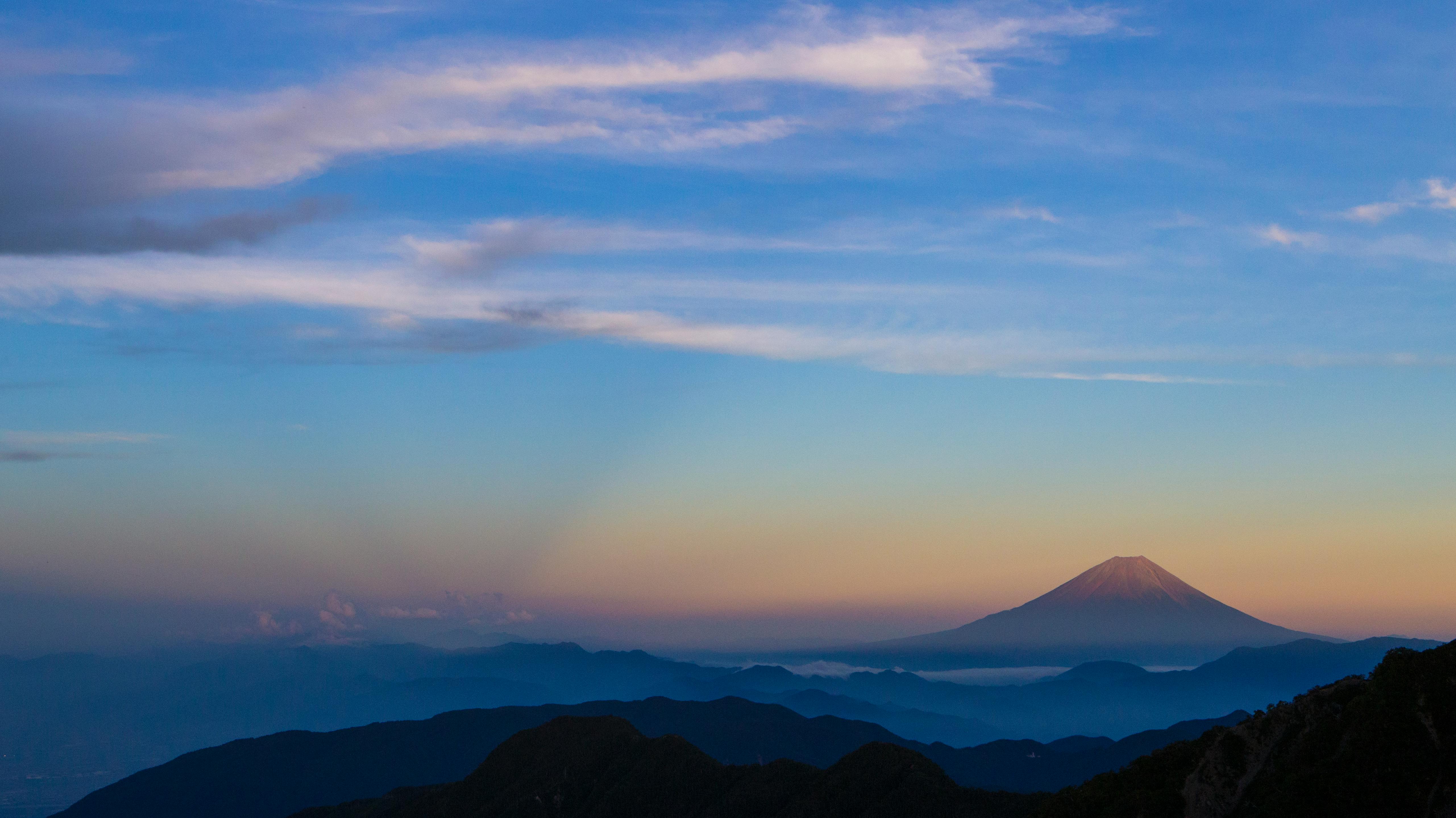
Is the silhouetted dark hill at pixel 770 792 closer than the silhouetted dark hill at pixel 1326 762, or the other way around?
the silhouetted dark hill at pixel 1326 762

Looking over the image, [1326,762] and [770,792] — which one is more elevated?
[1326,762]

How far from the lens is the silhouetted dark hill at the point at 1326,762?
219 ft

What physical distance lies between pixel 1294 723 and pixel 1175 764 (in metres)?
9.08

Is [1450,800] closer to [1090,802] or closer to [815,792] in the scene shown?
[1090,802]

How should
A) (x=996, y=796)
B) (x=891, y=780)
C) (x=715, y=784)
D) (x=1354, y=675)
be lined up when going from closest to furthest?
(x=1354, y=675)
(x=996, y=796)
(x=891, y=780)
(x=715, y=784)

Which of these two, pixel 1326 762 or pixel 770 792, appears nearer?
pixel 1326 762

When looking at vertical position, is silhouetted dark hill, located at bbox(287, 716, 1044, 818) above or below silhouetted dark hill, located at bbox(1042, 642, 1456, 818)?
below

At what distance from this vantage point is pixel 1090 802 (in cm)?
8194

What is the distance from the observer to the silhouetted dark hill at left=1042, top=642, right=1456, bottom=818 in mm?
66625

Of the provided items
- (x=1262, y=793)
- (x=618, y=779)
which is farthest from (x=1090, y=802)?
(x=618, y=779)

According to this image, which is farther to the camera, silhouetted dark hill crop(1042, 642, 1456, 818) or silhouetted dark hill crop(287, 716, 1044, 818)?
silhouetted dark hill crop(287, 716, 1044, 818)

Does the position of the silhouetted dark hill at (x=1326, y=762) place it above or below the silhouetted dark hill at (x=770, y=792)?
above

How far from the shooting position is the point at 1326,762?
7044cm

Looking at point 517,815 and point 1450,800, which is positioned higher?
point 1450,800
